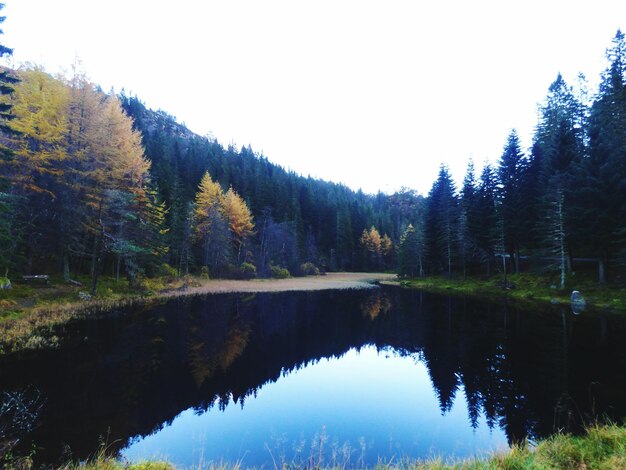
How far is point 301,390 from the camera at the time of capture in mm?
12156

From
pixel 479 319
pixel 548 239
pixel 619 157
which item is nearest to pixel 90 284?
pixel 479 319

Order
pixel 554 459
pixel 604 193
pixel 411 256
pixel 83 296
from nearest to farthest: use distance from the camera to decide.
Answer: pixel 554 459 → pixel 83 296 → pixel 604 193 → pixel 411 256

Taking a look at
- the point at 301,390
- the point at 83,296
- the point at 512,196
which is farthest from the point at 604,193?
the point at 83,296

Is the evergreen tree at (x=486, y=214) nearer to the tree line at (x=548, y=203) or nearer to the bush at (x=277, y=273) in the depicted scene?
the tree line at (x=548, y=203)

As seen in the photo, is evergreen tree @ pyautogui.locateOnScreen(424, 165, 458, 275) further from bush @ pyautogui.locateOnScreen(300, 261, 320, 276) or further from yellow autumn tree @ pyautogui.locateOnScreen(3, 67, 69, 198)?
yellow autumn tree @ pyautogui.locateOnScreen(3, 67, 69, 198)

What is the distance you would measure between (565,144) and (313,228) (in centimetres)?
6615

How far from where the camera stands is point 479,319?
2458 cm

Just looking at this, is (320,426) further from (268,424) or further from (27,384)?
(27,384)

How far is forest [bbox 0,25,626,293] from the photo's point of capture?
24922 mm

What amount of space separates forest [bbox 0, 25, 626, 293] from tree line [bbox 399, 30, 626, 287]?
0.18 metres

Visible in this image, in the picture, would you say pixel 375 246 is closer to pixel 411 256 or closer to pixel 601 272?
pixel 411 256

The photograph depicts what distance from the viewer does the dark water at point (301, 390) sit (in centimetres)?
816

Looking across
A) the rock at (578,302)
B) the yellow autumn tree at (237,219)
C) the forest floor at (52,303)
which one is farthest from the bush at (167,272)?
the rock at (578,302)

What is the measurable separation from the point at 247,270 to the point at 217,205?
1201cm
